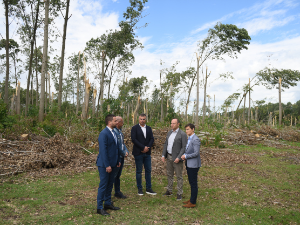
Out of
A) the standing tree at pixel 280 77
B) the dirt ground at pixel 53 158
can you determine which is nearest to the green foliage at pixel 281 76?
the standing tree at pixel 280 77

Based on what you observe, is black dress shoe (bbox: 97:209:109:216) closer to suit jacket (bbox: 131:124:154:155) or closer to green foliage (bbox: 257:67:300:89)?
suit jacket (bbox: 131:124:154:155)

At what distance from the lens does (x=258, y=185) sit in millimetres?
6676

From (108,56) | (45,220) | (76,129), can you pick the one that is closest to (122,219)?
(45,220)

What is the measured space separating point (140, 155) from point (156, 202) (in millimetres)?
1147

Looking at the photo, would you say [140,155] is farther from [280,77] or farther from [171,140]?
[280,77]

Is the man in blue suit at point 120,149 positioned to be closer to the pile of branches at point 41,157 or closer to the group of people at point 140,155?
the group of people at point 140,155

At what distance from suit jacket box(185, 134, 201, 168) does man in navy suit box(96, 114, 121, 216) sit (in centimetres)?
152

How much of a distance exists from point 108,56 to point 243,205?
22.7 meters

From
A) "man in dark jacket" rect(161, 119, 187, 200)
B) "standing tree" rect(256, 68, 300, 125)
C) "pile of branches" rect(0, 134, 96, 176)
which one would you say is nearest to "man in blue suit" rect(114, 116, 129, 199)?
"man in dark jacket" rect(161, 119, 187, 200)

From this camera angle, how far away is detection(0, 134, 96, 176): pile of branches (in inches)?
283

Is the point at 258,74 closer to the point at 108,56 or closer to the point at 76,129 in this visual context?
the point at 108,56

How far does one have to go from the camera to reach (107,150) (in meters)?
4.43

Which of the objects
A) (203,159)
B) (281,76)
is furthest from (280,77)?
(203,159)

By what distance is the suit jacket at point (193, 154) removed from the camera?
474cm
